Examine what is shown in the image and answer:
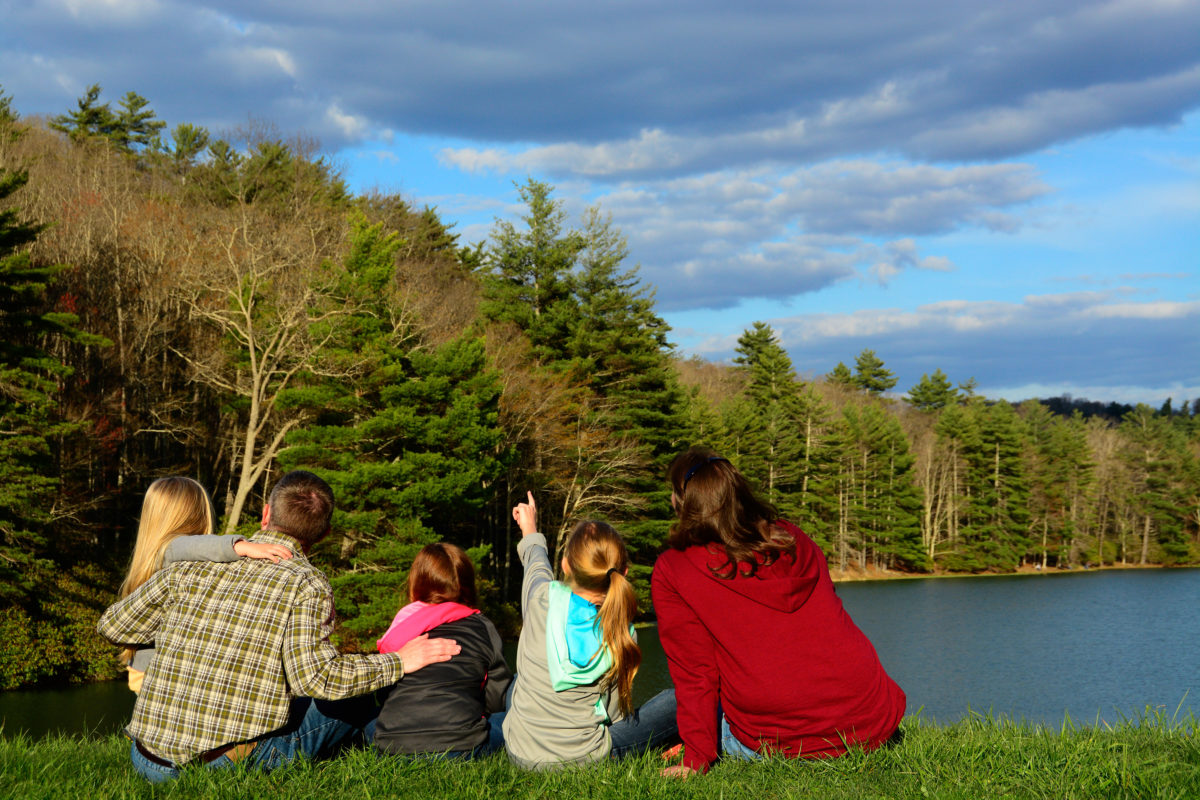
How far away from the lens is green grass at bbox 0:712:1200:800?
2.50 meters

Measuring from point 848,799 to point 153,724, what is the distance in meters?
2.16

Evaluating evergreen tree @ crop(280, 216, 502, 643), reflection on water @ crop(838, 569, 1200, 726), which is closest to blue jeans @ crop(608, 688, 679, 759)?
reflection on water @ crop(838, 569, 1200, 726)

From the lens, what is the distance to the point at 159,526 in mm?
3203

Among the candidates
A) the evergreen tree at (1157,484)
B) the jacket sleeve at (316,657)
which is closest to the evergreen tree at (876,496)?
the evergreen tree at (1157,484)

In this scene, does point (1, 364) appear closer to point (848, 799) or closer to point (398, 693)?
point (398, 693)

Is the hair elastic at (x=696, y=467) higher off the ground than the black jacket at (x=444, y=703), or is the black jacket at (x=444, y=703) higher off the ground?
the hair elastic at (x=696, y=467)

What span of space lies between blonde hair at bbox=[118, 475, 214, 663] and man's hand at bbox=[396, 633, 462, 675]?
0.86m

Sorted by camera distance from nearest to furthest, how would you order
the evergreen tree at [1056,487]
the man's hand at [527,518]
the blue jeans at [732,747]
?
the blue jeans at [732,747] < the man's hand at [527,518] < the evergreen tree at [1056,487]

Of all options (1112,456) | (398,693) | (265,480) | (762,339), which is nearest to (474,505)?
(265,480)

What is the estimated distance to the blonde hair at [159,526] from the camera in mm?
3191

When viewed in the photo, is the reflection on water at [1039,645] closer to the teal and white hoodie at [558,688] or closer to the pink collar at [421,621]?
the teal and white hoodie at [558,688]

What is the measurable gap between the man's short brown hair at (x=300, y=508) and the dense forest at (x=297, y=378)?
47.7 ft

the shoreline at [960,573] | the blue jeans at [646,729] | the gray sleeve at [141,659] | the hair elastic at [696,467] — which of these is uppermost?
the hair elastic at [696,467]

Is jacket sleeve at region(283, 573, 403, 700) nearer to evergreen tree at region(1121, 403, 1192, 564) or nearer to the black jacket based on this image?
the black jacket
